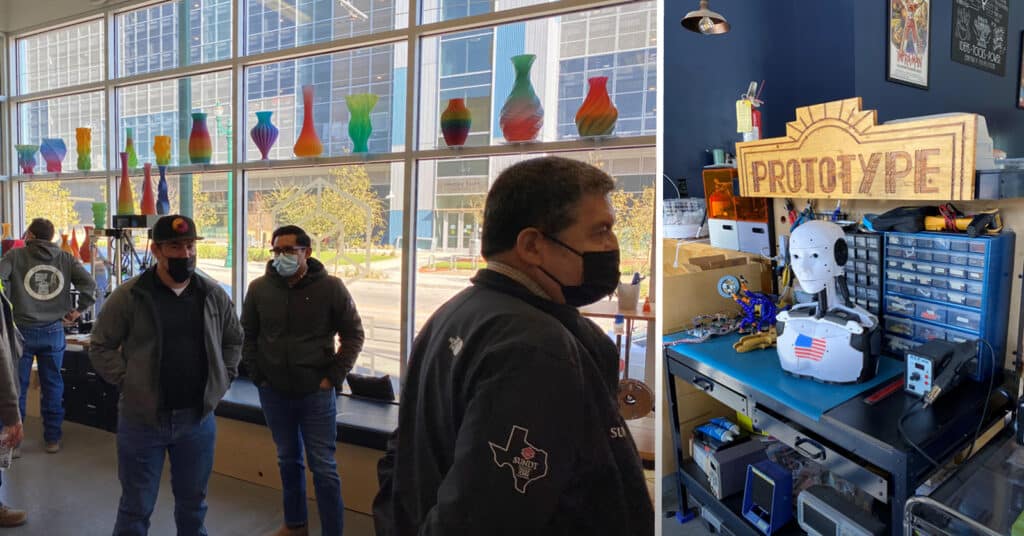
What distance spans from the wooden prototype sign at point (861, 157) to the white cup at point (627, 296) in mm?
1066

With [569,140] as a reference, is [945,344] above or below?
below

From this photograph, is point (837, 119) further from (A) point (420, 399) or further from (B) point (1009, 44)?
(A) point (420, 399)

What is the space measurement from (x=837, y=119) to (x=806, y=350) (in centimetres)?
38

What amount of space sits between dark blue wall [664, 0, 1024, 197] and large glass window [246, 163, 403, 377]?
1.99m

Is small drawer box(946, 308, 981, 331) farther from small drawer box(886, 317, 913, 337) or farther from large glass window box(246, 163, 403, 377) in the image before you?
large glass window box(246, 163, 403, 377)

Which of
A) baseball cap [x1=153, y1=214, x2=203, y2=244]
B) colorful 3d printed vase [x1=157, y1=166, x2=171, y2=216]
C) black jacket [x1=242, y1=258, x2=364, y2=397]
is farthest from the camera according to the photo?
colorful 3d printed vase [x1=157, y1=166, x2=171, y2=216]

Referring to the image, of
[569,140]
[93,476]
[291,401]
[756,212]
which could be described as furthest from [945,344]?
[93,476]

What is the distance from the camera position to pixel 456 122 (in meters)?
2.34

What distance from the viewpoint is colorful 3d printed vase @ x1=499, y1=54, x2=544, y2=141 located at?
2.17 meters

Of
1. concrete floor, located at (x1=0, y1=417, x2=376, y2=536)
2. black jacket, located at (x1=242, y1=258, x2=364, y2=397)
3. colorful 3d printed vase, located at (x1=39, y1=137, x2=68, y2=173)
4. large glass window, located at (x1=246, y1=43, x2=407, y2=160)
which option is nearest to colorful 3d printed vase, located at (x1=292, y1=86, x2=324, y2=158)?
large glass window, located at (x1=246, y1=43, x2=407, y2=160)

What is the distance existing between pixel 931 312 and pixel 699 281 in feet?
0.93

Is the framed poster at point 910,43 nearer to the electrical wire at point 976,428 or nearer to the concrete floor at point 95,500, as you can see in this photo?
the electrical wire at point 976,428

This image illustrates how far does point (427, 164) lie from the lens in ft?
8.30

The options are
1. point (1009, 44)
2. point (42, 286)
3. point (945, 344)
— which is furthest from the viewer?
point (42, 286)
